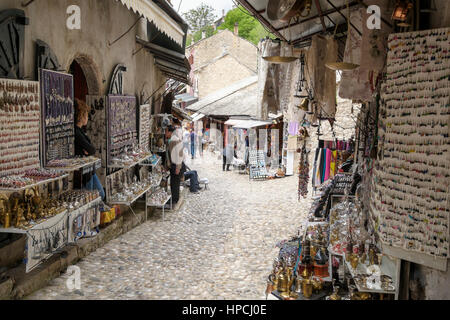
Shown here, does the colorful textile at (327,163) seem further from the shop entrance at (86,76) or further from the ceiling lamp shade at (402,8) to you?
the ceiling lamp shade at (402,8)

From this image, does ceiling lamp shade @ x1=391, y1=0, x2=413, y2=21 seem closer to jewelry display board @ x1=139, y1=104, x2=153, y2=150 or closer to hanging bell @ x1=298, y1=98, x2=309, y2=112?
hanging bell @ x1=298, y1=98, x2=309, y2=112

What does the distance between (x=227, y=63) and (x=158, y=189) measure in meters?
22.8

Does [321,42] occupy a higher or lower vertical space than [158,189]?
higher

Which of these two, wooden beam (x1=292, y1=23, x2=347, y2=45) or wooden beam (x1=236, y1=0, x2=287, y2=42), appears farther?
wooden beam (x1=292, y1=23, x2=347, y2=45)

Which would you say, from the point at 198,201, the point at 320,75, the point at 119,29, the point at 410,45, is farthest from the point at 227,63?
the point at 410,45

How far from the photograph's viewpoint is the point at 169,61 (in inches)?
432

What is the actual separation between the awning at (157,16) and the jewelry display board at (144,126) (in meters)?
2.43

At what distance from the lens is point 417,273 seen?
3600mm

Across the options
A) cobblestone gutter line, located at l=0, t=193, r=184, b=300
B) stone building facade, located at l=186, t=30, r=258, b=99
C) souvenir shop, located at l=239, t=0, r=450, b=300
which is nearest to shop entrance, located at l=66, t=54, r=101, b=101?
cobblestone gutter line, located at l=0, t=193, r=184, b=300

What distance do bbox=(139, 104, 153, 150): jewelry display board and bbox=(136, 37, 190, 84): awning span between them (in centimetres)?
137

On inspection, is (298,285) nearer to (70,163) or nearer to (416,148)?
(416,148)

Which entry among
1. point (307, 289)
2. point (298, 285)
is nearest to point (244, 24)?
point (298, 285)

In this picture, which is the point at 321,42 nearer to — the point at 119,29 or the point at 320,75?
the point at 320,75

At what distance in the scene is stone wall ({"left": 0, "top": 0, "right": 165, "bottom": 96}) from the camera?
496 centimetres
